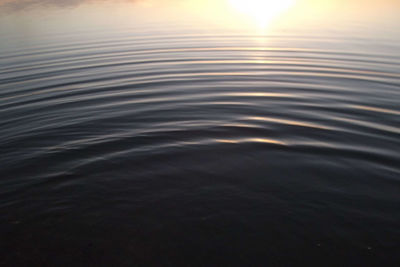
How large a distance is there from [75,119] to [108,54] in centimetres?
912

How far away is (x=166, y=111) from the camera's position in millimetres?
8078

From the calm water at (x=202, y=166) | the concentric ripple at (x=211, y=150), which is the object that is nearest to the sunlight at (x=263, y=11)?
the concentric ripple at (x=211, y=150)

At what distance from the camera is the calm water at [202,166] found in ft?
12.2

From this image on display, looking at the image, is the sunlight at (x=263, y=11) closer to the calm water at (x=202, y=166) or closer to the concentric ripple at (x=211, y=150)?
the concentric ripple at (x=211, y=150)

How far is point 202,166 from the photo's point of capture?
17.6ft

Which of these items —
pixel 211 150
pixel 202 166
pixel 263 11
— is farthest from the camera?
pixel 263 11

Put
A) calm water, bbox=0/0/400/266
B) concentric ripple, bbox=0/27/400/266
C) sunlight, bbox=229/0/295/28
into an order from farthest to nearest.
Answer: sunlight, bbox=229/0/295/28 < concentric ripple, bbox=0/27/400/266 < calm water, bbox=0/0/400/266

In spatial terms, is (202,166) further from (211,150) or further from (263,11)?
(263,11)

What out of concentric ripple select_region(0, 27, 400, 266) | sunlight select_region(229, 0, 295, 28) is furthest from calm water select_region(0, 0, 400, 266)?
sunlight select_region(229, 0, 295, 28)

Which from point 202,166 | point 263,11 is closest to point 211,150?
point 202,166

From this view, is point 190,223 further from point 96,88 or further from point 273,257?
point 96,88

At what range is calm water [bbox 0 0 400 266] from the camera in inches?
146

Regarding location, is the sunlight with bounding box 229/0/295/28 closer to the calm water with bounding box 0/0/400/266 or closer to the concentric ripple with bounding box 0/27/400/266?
the concentric ripple with bounding box 0/27/400/266

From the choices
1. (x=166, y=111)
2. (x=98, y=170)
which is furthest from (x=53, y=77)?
(x=98, y=170)
